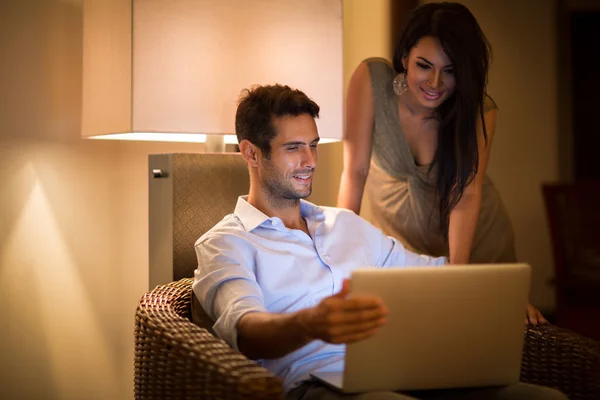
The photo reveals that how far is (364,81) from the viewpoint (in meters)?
2.28

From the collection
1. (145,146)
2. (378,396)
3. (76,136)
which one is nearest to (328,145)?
(145,146)

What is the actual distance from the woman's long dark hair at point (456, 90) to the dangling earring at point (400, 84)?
0.05 m

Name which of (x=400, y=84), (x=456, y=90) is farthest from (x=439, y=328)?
(x=400, y=84)

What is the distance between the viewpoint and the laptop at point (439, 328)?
4.22ft

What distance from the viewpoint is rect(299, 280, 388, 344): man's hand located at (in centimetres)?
124

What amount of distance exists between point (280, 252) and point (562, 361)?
2.11 feet

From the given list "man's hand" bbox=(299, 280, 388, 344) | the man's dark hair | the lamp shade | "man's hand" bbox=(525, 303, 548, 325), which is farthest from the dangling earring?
"man's hand" bbox=(299, 280, 388, 344)

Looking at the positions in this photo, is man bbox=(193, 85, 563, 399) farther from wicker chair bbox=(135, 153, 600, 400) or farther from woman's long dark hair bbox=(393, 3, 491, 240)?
woman's long dark hair bbox=(393, 3, 491, 240)

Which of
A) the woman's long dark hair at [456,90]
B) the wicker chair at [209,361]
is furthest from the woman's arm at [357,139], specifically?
the wicker chair at [209,361]

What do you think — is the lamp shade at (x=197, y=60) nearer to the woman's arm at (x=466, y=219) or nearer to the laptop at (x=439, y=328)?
the woman's arm at (x=466, y=219)

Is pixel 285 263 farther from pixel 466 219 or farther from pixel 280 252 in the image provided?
pixel 466 219

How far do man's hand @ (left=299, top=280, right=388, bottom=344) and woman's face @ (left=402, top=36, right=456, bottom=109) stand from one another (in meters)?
0.99

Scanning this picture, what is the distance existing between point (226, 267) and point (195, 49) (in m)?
0.62

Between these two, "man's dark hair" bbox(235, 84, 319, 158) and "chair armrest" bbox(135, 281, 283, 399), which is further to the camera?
"man's dark hair" bbox(235, 84, 319, 158)
